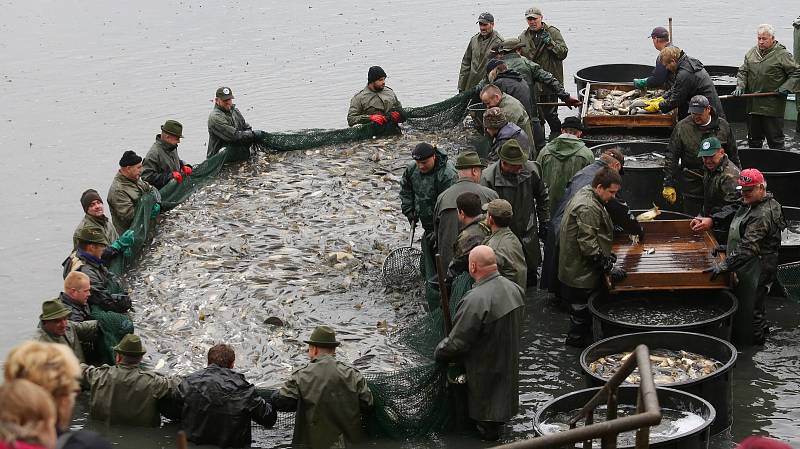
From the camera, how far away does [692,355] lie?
9.64 meters

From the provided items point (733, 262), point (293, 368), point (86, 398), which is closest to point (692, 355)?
point (733, 262)

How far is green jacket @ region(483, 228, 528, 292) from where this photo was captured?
9961 millimetres

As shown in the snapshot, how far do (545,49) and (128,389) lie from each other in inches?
421

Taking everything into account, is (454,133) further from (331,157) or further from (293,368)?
(293,368)

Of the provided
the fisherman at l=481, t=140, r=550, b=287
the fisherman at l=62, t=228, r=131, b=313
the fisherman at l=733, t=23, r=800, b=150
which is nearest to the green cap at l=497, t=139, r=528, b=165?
the fisherman at l=481, t=140, r=550, b=287

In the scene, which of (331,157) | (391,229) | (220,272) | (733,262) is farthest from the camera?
(331,157)

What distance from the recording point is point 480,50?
59.0ft

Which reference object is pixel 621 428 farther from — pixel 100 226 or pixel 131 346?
pixel 100 226

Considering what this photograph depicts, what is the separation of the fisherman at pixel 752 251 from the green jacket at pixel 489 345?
231 centimetres

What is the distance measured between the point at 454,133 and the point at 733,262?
752 cm

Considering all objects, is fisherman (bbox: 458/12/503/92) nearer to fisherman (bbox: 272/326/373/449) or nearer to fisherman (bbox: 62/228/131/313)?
fisherman (bbox: 62/228/131/313)

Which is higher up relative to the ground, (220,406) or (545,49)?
(545,49)

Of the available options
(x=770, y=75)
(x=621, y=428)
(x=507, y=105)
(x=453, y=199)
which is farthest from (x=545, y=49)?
(x=621, y=428)

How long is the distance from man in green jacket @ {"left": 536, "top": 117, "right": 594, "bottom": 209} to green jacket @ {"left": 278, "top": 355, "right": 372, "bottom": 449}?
426 cm
